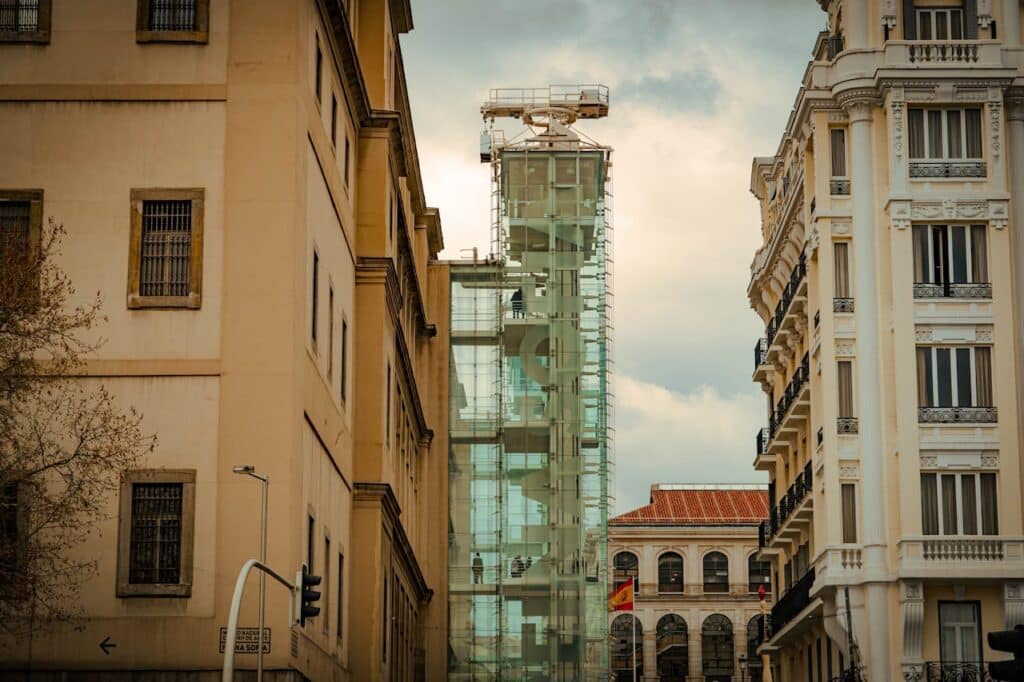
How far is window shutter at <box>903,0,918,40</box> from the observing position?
66.4m

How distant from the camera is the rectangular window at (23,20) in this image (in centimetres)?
4472

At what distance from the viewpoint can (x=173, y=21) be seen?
44.8m

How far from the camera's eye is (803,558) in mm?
73562

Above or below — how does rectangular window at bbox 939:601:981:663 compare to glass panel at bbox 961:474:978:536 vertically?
below

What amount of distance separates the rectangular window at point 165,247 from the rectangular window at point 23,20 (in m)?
4.32

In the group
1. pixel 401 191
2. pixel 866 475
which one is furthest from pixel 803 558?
pixel 401 191

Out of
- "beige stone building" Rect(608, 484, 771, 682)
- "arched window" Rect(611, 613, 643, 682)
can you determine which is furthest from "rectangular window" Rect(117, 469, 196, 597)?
"beige stone building" Rect(608, 484, 771, 682)

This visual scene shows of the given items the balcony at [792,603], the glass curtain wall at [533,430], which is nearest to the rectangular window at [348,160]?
the balcony at [792,603]

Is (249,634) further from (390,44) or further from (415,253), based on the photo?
(415,253)

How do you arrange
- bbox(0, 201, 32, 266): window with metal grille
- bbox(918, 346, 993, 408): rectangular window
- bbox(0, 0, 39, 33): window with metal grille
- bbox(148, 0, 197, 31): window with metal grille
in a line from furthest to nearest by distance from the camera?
bbox(918, 346, 993, 408): rectangular window, bbox(0, 0, 39, 33): window with metal grille, bbox(148, 0, 197, 31): window with metal grille, bbox(0, 201, 32, 266): window with metal grille

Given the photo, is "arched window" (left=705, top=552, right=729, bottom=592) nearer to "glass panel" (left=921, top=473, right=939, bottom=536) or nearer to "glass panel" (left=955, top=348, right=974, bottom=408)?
"glass panel" (left=955, top=348, right=974, bottom=408)

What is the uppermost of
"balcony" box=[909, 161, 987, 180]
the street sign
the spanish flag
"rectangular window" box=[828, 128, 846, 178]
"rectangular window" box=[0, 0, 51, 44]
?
"rectangular window" box=[828, 128, 846, 178]

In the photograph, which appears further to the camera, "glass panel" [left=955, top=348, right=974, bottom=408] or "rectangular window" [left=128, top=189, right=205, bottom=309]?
"glass panel" [left=955, top=348, right=974, bottom=408]

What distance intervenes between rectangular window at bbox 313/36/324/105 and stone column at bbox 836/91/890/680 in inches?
905
